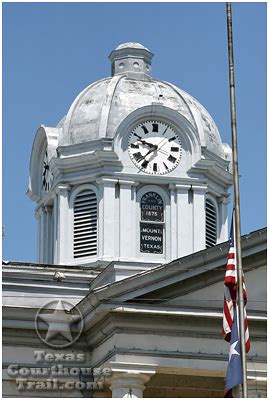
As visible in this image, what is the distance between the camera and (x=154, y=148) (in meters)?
52.0

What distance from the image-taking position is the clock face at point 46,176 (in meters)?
53.8

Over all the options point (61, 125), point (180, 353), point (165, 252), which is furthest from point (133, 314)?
point (61, 125)

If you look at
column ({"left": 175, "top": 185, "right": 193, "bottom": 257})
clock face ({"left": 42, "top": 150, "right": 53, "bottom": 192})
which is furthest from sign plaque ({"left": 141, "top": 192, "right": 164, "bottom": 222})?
clock face ({"left": 42, "top": 150, "right": 53, "bottom": 192})

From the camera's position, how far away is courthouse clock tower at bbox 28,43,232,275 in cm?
5119

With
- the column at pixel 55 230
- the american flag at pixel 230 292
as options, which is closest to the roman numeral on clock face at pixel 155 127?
the column at pixel 55 230

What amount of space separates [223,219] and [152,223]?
296 centimetres

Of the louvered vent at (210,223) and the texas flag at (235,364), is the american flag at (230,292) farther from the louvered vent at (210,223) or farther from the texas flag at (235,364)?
the louvered vent at (210,223)

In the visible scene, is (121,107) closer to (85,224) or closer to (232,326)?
(85,224)

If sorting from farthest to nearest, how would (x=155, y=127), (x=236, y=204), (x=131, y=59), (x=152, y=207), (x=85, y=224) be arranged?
(x=131, y=59) → (x=155, y=127) → (x=152, y=207) → (x=85, y=224) → (x=236, y=204)

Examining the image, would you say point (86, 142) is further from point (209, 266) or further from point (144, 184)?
point (209, 266)

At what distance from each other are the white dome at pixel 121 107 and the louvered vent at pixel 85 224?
73.5 inches

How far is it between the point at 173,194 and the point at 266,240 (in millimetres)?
9372
